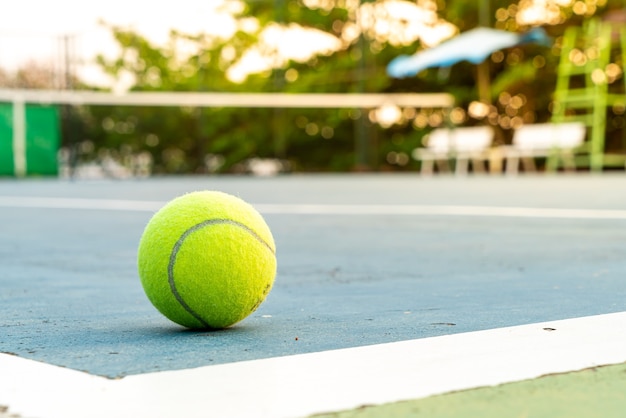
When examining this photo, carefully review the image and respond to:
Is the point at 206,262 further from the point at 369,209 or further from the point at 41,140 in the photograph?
the point at 41,140

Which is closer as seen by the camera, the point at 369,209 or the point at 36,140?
the point at 369,209

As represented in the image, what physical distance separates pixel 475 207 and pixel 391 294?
5073mm

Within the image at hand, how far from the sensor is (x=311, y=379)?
189 cm

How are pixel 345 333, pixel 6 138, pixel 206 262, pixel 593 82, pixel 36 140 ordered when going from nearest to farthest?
1. pixel 345 333
2. pixel 206 262
3. pixel 593 82
4. pixel 6 138
5. pixel 36 140

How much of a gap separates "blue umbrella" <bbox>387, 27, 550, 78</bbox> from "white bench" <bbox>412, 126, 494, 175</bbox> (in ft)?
4.17

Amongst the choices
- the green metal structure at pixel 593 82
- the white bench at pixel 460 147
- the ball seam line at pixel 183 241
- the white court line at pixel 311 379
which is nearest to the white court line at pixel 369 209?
the ball seam line at pixel 183 241

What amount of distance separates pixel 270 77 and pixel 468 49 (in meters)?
4.54

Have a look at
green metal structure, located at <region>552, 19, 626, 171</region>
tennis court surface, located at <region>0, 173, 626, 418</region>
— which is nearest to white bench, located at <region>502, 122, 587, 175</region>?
green metal structure, located at <region>552, 19, 626, 171</region>

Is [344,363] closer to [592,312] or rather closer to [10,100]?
[592,312]

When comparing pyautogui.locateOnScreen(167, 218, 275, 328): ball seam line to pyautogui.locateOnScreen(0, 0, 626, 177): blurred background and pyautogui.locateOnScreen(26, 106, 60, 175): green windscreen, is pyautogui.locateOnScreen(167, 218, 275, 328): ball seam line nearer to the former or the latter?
pyautogui.locateOnScreen(0, 0, 626, 177): blurred background

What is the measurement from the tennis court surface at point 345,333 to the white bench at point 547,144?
33.9 feet

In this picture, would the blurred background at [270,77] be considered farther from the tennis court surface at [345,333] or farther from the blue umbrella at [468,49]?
the tennis court surface at [345,333]

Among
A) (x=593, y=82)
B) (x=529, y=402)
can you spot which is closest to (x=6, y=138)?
(x=593, y=82)

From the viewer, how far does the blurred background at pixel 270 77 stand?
19.0 metres
